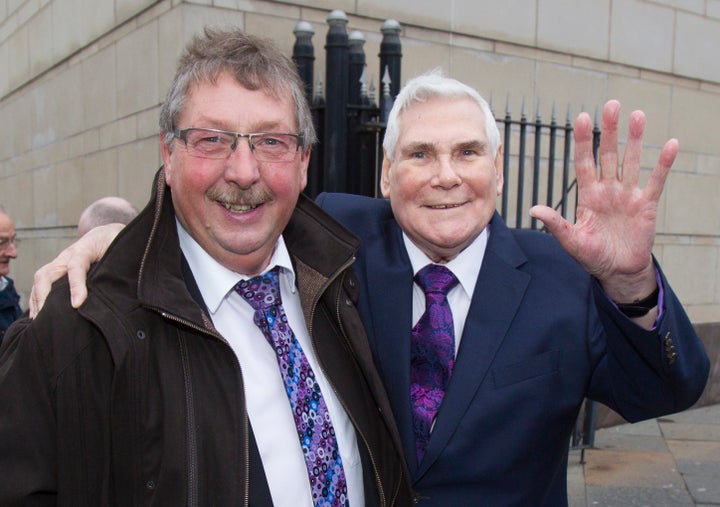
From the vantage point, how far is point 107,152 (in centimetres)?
573

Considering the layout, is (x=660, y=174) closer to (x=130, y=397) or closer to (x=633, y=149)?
(x=633, y=149)

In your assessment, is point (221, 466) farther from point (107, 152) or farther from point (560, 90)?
point (560, 90)

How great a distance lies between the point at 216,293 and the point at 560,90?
5184mm

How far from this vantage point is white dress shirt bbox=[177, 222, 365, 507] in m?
1.86

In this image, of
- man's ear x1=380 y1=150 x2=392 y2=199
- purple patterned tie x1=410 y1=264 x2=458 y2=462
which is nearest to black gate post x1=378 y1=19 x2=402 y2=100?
man's ear x1=380 y1=150 x2=392 y2=199

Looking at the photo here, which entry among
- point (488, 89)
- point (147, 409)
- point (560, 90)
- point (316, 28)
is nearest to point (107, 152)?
point (316, 28)

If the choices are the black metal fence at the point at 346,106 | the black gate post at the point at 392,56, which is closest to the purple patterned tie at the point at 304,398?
the black metal fence at the point at 346,106

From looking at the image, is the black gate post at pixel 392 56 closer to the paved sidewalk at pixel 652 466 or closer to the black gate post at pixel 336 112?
the black gate post at pixel 336 112

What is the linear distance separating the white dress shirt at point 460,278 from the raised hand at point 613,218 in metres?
0.44

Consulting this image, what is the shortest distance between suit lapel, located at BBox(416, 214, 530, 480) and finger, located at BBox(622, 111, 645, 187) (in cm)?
52

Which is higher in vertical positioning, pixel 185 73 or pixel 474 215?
pixel 185 73

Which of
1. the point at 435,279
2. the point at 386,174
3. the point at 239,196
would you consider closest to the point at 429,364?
the point at 435,279

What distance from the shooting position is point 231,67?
6.13 feet

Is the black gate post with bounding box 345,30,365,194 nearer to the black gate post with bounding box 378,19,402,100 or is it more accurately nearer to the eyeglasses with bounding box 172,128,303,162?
the black gate post with bounding box 378,19,402,100
